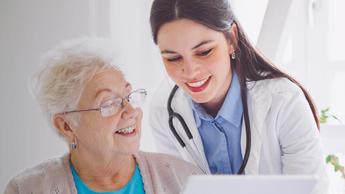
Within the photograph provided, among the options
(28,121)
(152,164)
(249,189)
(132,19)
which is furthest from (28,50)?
(249,189)

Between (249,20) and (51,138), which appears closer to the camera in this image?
A: (51,138)

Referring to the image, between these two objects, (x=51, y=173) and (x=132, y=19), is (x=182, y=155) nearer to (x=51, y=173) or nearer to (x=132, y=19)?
(x=51, y=173)

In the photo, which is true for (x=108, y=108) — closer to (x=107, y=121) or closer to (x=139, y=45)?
(x=107, y=121)

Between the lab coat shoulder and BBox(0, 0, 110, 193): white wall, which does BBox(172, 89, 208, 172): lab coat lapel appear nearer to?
the lab coat shoulder

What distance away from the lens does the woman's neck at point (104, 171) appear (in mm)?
1260

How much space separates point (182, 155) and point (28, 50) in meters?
0.67

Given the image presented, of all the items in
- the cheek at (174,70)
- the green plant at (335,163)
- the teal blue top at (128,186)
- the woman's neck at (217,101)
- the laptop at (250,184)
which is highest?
the cheek at (174,70)

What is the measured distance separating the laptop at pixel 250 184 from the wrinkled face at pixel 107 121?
0.49m

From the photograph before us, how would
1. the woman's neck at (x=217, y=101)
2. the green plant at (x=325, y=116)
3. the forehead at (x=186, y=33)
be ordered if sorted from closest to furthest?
the forehead at (x=186, y=33), the woman's neck at (x=217, y=101), the green plant at (x=325, y=116)

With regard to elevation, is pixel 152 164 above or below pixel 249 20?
below

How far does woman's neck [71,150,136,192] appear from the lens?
1260 mm

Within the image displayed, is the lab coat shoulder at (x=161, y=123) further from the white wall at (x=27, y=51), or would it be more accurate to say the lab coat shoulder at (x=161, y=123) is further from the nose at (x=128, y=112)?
the white wall at (x=27, y=51)

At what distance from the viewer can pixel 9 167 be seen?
5.47 ft

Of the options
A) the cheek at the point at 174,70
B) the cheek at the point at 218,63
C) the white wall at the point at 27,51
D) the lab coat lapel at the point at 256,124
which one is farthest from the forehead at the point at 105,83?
the white wall at the point at 27,51
